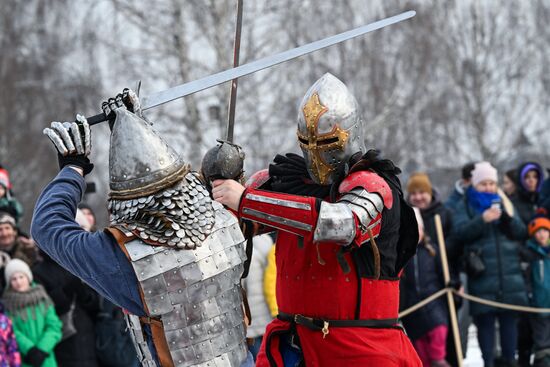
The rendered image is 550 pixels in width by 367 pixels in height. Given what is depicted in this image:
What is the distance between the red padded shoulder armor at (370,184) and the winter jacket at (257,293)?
9.84 ft

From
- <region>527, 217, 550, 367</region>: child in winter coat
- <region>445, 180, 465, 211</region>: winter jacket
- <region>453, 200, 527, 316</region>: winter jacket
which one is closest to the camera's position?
<region>453, 200, 527, 316</region>: winter jacket

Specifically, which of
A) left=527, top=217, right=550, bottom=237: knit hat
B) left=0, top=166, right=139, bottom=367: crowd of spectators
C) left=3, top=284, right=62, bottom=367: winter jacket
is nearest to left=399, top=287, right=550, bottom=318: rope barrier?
left=527, top=217, right=550, bottom=237: knit hat

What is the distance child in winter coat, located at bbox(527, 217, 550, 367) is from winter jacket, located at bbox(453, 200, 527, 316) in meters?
0.26

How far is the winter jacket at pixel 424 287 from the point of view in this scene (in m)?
7.43

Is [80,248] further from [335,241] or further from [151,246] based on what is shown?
[335,241]

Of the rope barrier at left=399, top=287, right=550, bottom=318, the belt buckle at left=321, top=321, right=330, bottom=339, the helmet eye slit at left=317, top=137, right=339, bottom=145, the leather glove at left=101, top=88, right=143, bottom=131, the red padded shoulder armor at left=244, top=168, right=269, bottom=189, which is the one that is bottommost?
the rope barrier at left=399, top=287, right=550, bottom=318

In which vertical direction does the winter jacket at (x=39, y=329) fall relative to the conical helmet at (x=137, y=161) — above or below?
below

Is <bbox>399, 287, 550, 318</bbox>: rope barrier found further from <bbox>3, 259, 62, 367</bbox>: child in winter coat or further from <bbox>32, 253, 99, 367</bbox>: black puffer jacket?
<bbox>3, 259, 62, 367</bbox>: child in winter coat

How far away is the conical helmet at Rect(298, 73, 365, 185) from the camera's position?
4.07 m

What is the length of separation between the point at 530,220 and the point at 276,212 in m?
5.02

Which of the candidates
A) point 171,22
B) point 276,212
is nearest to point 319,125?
point 276,212

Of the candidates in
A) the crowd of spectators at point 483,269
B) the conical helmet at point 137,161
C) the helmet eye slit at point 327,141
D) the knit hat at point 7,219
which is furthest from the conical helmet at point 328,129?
the knit hat at point 7,219

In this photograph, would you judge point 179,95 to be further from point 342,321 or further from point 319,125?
point 342,321

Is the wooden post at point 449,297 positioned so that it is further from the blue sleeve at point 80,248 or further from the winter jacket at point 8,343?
the blue sleeve at point 80,248
